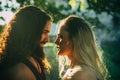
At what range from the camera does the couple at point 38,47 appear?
4.07m

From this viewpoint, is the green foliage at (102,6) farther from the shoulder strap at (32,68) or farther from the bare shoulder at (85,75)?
the shoulder strap at (32,68)

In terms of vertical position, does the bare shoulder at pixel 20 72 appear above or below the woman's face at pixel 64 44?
below

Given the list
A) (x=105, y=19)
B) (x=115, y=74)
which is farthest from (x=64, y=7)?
(x=105, y=19)

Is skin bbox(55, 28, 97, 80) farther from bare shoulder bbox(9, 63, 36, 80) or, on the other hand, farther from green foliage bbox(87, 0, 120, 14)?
green foliage bbox(87, 0, 120, 14)

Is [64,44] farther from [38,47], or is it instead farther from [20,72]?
[20,72]

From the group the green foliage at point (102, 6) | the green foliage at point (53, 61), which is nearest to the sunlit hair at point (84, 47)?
the green foliage at point (102, 6)

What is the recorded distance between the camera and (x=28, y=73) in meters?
4.03

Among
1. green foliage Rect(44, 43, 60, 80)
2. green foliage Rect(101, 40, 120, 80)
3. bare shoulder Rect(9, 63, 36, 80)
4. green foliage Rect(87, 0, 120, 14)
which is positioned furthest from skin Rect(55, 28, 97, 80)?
green foliage Rect(101, 40, 120, 80)

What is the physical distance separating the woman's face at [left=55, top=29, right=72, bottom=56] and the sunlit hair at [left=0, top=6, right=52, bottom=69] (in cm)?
76

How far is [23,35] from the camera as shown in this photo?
4168 mm

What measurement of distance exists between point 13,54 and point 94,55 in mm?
1372

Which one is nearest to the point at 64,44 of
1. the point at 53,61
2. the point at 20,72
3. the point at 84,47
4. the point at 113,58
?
the point at 84,47

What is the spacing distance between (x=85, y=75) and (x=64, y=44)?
0.58m

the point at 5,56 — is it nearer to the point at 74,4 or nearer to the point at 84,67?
the point at 84,67
